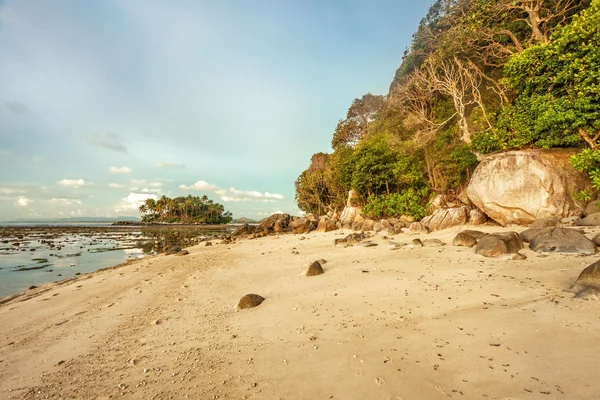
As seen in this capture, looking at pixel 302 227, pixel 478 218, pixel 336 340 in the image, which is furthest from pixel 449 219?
pixel 302 227

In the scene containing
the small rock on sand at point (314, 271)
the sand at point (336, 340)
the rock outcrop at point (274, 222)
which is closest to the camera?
the sand at point (336, 340)

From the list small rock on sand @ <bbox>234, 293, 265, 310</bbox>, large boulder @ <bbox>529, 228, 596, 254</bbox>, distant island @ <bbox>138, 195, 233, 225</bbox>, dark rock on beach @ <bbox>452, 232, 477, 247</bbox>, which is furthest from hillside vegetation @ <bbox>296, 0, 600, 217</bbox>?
distant island @ <bbox>138, 195, 233, 225</bbox>

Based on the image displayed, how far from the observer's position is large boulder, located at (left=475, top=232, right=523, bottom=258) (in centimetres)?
650

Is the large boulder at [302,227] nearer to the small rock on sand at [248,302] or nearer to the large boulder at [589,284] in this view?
the small rock on sand at [248,302]

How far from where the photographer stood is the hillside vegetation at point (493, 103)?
9.63m

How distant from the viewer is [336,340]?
3.51m

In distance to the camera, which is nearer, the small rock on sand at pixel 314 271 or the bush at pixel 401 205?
the small rock on sand at pixel 314 271

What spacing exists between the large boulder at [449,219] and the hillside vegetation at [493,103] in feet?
9.11

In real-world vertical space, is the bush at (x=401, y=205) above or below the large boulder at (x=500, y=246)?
above

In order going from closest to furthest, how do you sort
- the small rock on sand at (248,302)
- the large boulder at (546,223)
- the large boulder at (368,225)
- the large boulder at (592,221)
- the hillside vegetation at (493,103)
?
the small rock on sand at (248,302) < the large boulder at (592,221) < the large boulder at (546,223) < the hillside vegetation at (493,103) < the large boulder at (368,225)

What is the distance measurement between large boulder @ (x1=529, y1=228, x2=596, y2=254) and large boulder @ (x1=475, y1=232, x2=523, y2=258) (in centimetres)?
34

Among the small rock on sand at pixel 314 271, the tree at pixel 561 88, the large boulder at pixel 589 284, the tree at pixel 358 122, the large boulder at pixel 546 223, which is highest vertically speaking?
the tree at pixel 358 122

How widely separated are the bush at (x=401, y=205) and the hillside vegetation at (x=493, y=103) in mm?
71

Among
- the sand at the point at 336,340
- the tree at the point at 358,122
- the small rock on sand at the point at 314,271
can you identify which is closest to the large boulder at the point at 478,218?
the sand at the point at 336,340
